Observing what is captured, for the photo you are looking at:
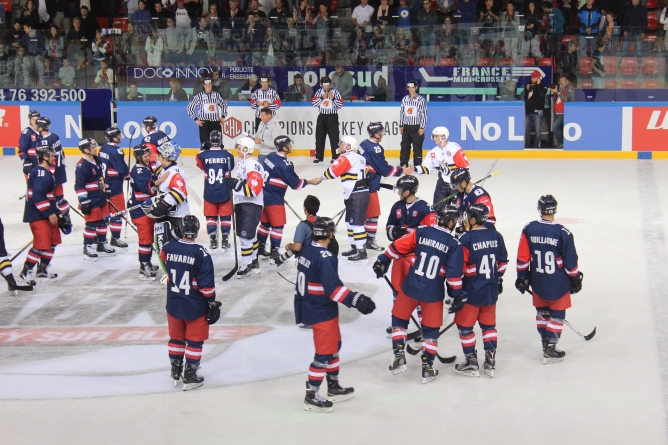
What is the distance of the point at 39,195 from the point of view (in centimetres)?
945

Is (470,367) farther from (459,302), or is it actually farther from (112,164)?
(112,164)

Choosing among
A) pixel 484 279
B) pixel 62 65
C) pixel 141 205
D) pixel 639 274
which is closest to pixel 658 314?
pixel 639 274

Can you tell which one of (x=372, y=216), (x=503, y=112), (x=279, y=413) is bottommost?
(x=279, y=413)

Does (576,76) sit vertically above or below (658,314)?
above

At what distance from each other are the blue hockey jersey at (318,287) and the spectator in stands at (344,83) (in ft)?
40.1

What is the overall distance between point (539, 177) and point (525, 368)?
8.85 meters

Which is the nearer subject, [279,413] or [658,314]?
[279,413]

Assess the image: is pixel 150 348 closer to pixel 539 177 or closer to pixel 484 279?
pixel 484 279

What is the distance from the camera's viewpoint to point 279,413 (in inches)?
251

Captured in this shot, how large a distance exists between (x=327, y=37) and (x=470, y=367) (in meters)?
12.6

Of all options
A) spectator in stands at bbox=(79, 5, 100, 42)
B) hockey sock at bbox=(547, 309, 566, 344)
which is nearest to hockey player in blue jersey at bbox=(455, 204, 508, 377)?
hockey sock at bbox=(547, 309, 566, 344)

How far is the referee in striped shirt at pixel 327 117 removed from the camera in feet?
57.1

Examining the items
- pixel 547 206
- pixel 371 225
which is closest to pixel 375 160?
pixel 371 225

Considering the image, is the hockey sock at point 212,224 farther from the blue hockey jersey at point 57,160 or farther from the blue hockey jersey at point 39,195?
the blue hockey jersey at point 57,160
